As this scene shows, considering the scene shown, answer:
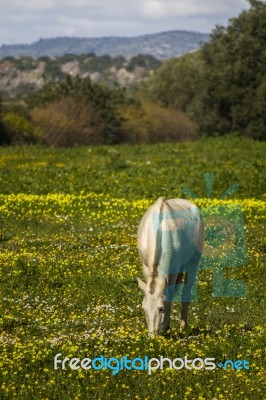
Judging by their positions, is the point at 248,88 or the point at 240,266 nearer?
the point at 240,266

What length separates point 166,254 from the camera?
12.8 metres

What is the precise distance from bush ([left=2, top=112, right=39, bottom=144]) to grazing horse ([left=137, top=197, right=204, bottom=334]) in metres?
48.4

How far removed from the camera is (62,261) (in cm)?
1956

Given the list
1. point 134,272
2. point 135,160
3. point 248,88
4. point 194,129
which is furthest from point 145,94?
point 134,272

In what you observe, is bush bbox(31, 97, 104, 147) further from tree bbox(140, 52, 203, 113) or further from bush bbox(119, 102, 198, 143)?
tree bbox(140, 52, 203, 113)

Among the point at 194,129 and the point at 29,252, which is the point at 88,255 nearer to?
the point at 29,252

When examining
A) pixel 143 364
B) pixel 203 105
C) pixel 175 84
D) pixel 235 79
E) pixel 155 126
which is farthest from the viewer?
pixel 175 84

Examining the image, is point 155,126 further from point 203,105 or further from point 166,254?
point 166,254

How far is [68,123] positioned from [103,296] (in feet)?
187

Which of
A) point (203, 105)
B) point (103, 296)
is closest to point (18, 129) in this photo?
point (203, 105)

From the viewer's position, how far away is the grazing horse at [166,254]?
12.3m

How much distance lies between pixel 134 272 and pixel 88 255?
2.36 meters

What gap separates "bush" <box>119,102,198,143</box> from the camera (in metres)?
85.9

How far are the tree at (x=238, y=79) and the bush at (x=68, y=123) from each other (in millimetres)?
10512
